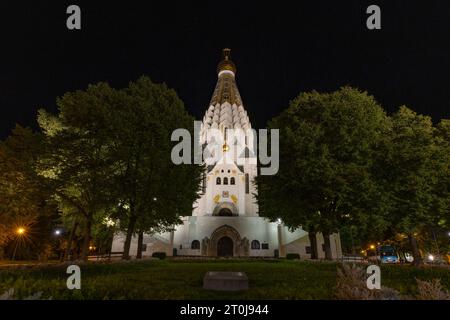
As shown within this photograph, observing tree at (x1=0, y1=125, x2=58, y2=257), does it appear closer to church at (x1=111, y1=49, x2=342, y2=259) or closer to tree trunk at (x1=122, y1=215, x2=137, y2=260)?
tree trunk at (x1=122, y1=215, x2=137, y2=260)

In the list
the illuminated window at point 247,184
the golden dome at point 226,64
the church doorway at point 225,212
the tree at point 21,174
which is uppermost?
the golden dome at point 226,64

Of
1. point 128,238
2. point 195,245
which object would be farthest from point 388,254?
point 128,238

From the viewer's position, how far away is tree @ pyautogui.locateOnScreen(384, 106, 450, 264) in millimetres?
19906

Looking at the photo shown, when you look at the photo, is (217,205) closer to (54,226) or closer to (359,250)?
(54,226)

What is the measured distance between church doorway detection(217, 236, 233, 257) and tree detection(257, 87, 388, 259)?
23905 mm

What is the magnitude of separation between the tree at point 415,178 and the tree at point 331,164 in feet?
4.59

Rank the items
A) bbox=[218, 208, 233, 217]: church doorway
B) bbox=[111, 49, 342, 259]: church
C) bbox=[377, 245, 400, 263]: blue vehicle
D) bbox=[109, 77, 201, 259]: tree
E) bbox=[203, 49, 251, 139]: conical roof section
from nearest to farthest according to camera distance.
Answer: bbox=[109, 77, 201, 259]: tree
bbox=[111, 49, 342, 259]: church
bbox=[218, 208, 233, 217]: church doorway
bbox=[377, 245, 400, 263]: blue vehicle
bbox=[203, 49, 251, 139]: conical roof section

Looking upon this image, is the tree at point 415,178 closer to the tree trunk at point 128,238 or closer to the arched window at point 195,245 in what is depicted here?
the tree trunk at point 128,238

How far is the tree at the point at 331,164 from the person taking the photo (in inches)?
757

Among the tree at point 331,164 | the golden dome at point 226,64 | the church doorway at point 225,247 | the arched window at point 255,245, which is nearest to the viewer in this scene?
the tree at point 331,164

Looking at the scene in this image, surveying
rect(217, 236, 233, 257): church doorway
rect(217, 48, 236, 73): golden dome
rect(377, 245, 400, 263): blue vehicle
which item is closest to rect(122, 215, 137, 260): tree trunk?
rect(217, 236, 233, 257): church doorway

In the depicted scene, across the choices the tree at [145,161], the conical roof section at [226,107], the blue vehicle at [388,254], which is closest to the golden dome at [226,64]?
the conical roof section at [226,107]

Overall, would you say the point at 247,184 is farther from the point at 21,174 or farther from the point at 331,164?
the point at 21,174
